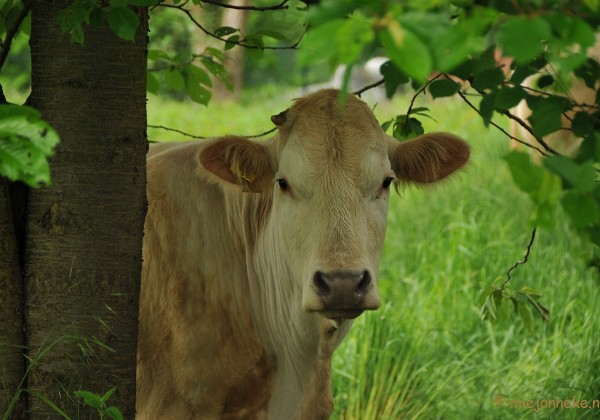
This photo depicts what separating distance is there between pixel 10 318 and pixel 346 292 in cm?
99

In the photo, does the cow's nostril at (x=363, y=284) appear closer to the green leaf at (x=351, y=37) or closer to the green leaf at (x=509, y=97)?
the green leaf at (x=509, y=97)

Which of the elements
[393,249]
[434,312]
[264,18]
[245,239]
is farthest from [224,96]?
[245,239]

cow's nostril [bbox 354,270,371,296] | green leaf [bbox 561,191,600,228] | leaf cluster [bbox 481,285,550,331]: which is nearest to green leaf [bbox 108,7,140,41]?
cow's nostril [bbox 354,270,371,296]

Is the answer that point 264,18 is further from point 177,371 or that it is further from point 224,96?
point 177,371

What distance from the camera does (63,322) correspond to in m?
2.71

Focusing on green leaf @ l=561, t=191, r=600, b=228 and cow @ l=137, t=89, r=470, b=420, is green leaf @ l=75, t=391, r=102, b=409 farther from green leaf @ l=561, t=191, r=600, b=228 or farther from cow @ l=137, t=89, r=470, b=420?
green leaf @ l=561, t=191, r=600, b=228

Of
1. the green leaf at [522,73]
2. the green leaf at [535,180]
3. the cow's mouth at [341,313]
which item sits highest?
the green leaf at [535,180]

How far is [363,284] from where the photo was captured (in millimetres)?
2795

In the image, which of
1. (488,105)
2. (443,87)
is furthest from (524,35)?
(443,87)

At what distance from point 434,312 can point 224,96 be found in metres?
14.9

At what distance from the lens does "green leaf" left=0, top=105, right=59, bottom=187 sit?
59.1 inches

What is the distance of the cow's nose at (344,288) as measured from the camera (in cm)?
276

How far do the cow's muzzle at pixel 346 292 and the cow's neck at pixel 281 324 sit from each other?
55 centimetres

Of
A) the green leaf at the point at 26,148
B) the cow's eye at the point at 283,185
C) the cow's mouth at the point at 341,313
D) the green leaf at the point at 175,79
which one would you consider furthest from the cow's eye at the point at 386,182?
the green leaf at the point at 26,148
